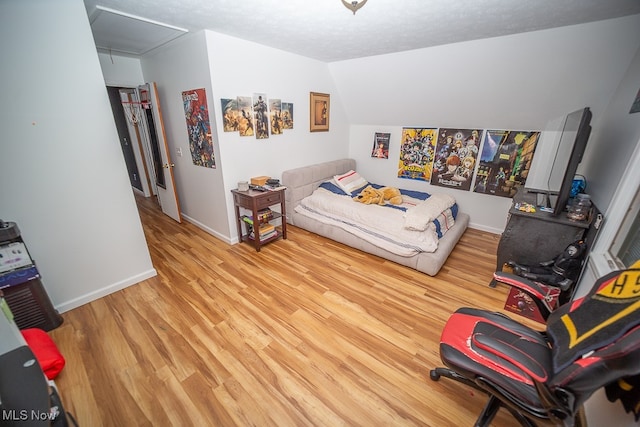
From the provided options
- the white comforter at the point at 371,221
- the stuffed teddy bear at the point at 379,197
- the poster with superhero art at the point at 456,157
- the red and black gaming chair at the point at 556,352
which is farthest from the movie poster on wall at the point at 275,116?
the red and black gaming chair at the point at 556,352

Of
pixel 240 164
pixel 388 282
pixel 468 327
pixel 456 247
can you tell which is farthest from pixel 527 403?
pixel 240 164

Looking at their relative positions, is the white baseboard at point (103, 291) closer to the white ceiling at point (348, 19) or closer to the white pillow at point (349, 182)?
the white ceiling at point (348, 19)

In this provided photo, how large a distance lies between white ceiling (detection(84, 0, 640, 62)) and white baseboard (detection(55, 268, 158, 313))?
2.43m

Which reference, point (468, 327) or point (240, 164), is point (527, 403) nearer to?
point (468, 327)

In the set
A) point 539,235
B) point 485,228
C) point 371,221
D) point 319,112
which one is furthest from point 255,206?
point 485,228

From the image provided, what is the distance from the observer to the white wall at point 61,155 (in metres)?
1.70

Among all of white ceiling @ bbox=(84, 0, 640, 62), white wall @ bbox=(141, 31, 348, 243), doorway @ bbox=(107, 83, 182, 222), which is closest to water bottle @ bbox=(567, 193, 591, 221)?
white ceiling @ bbox=(84, 0, 640, 62)

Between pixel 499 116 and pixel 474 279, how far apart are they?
2234 mm

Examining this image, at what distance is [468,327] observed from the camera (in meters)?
1.37

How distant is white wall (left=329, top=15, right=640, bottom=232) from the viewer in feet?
7.45

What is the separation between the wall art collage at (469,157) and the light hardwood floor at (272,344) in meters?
1.30

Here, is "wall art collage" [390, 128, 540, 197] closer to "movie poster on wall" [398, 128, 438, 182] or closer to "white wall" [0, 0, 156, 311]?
"movie poster on wall" [398, 128, 438, 182]

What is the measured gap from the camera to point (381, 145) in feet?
14.6

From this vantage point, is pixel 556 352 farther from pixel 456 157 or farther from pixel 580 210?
pixel 456 157
